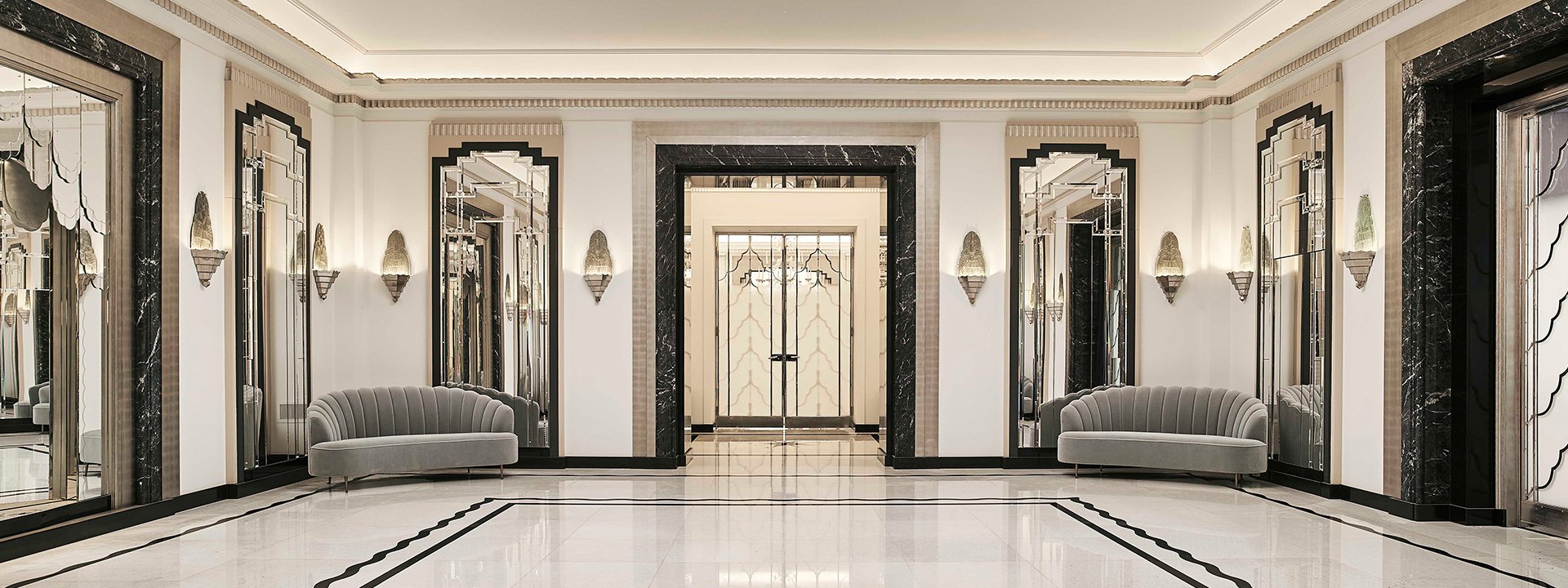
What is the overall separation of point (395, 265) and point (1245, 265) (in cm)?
714

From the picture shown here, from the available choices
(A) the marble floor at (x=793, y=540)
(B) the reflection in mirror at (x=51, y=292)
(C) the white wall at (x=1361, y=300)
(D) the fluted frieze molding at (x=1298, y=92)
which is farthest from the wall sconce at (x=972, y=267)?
(B) the reflection in mirror at (x=51, y=292)

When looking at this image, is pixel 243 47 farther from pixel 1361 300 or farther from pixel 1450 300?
pixel 1450 300

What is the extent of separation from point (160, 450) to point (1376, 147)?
321 inches

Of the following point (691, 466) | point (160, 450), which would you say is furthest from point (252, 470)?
point (691, 466)

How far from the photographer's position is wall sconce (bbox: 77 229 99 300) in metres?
Result: 5.92

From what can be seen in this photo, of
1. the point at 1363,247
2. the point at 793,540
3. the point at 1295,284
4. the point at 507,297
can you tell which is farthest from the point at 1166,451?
the point at 507,297

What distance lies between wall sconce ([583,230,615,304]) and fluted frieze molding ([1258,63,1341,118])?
18.2 ft

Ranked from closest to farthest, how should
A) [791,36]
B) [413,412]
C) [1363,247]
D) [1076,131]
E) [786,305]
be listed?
[1363,247], [791,36], [413,412], [1076,131], [786,305]

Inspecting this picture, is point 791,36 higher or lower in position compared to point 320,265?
higher

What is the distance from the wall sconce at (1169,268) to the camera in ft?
29.2

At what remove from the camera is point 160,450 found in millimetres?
6484

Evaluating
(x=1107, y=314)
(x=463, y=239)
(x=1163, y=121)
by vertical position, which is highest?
(x=1163, y=121)

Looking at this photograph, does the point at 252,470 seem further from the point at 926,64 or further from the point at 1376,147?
the point at 1376,147

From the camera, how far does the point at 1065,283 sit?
896 cm
